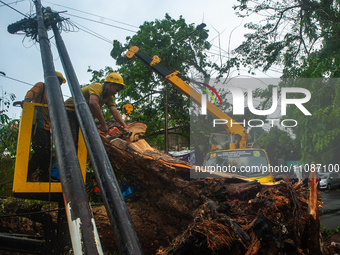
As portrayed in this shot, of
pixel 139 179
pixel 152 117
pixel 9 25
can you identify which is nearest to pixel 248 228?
pixel 139 179

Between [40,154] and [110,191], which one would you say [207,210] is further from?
[40,154]

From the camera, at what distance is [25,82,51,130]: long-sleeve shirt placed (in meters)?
2.86

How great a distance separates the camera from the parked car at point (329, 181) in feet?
59.3

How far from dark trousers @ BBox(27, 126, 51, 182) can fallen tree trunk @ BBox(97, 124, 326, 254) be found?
98cm

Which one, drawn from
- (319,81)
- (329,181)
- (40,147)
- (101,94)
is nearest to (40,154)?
(40,147)

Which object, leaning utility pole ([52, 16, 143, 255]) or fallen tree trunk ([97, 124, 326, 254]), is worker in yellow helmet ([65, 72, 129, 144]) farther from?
leaning utility pole ([52, 16, 143, 255])

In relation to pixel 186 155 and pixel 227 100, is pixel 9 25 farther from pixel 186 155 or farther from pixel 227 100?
pixel 227 100

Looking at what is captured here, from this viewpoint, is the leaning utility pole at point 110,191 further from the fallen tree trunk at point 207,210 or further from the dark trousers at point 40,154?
the dark trousers at point 40,154

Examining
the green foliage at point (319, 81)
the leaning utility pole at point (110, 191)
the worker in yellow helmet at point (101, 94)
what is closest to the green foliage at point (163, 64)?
the green foliage at point (319, 81)

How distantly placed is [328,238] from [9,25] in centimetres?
645

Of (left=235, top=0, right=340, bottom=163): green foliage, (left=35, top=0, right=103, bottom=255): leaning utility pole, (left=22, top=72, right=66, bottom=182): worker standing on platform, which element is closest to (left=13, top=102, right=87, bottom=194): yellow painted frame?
(left=22, top=72, right=66, bottom=182): worker standing on platform

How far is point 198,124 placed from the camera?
1340 centimetres

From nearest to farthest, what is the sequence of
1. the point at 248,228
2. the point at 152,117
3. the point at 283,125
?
the point at 248,228 → the point at 283,125 → the point at 152,117

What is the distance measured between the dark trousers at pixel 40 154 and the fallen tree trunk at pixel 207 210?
98cm
